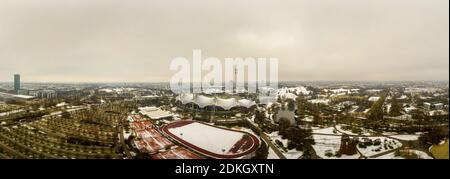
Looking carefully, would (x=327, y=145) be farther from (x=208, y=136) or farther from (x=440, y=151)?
(x=208, y=136)

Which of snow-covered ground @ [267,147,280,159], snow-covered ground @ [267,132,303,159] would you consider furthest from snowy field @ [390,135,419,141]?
snow-covered ground @ [267,147,280,159]

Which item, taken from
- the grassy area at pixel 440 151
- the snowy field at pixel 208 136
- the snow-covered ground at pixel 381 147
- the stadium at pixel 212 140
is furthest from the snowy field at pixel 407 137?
the snowy field at pixel 208 136

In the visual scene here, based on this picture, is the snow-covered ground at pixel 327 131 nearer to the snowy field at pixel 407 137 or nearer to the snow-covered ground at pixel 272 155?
the snowy field at pixel 407 137

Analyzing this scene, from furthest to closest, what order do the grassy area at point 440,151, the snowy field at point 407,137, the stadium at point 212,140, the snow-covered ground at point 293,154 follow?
the snowy field at point 407,137, the snow-covered ground at point 293,154, the stadium at point 212,140, the grassy area at point 440,151

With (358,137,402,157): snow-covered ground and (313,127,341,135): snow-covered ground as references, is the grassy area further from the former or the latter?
(313,127,341,135): snow-covered ground

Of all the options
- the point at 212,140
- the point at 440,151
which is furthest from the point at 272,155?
the point at 440,151

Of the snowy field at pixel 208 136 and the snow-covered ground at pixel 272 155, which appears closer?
the snow-covered ground at pixel 272 155
